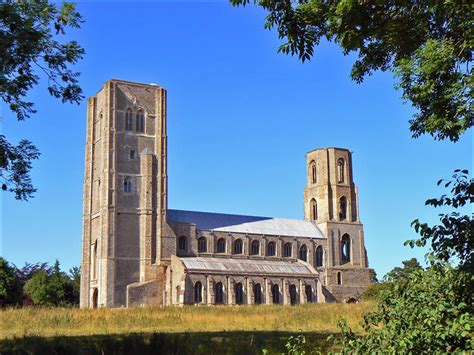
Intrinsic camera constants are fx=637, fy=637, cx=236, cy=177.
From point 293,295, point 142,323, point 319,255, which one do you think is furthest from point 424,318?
point 319,255

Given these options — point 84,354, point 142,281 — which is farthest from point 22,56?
point 142,281

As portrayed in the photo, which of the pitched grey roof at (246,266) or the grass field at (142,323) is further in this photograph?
the pitched grey roof at (246,266)

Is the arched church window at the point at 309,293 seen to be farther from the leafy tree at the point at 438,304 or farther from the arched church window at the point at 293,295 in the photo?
the leafy tree at the point at 438,304

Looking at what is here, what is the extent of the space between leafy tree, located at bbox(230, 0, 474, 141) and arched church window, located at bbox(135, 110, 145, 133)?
53.8m

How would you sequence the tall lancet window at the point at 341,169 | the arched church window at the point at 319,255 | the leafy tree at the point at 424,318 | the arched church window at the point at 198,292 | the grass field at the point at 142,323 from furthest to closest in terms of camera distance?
the tall lancet window at the point at 341,169 < the arched church window at the point at 319,255 < the arched church window at the point at 198,292 < the grass field at the point at 142,323 < the leafy tree at the point at 424,318

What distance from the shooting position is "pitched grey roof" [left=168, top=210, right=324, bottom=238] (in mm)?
65125

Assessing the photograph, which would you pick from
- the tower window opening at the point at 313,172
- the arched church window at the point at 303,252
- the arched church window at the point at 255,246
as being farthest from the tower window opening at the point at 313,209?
the arched church window at the point at 255,246

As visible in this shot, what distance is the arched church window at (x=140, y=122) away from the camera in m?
61.7

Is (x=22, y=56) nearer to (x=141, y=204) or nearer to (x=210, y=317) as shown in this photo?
(x=210, y=317)

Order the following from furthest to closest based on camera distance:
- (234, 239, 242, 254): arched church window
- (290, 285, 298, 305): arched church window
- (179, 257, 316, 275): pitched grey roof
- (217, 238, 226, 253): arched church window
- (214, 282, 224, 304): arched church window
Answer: (234, 239, 242, 254): arched church window < (217, 238, 226, 253): arched church window < (290, 285, 298, 305): arched church window < (179, 257, 316, 275): pitched grey roof < (214, 282, 224, 304): arched church window

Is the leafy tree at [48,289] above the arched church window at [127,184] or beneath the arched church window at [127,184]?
beneath

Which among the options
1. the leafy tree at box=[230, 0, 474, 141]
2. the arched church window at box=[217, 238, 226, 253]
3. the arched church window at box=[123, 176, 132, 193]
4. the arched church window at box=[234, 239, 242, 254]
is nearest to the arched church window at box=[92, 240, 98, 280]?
the arched church window at box=[123, 176, 132, 193]

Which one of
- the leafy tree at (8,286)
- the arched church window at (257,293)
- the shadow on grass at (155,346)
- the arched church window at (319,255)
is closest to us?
the shadow on grass at (155,346)

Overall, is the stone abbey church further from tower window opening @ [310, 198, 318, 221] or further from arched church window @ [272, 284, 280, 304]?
tower window opening @ [310, 198, 318, 221]
